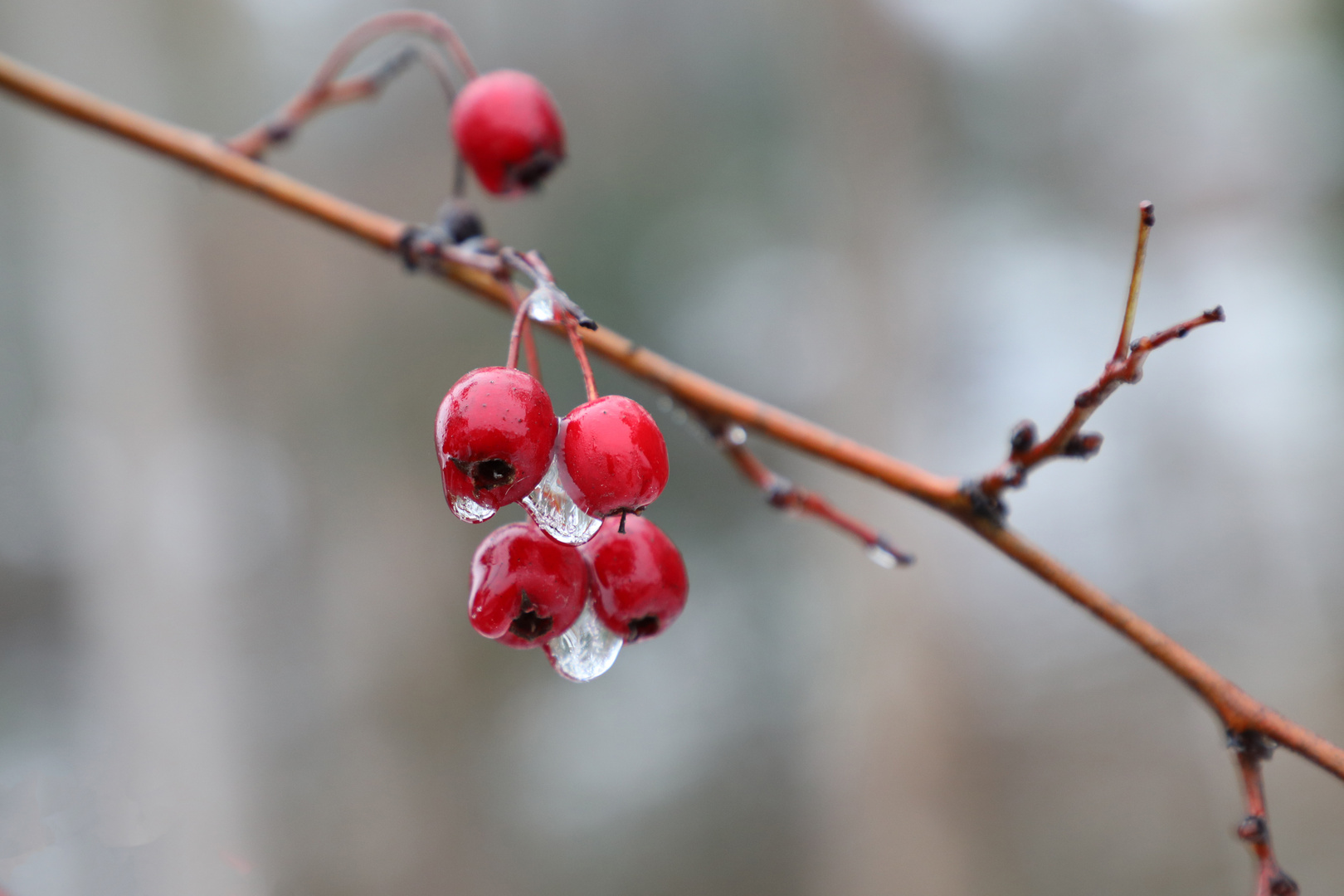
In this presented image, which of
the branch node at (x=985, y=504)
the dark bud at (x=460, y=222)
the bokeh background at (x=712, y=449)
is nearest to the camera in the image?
the branch node at (x=985, y=504)

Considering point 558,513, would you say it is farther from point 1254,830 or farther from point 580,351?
point 1254,830

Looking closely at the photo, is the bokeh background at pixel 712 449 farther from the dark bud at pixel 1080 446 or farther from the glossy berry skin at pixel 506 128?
the dark bud at pixel 1080 446

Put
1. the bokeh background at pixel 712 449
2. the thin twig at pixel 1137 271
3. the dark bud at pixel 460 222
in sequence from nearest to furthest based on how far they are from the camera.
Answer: the thin twig at pixel 1137 271 → the dark bud at pixel 460 222 → the bokeh background at pixel 712 449

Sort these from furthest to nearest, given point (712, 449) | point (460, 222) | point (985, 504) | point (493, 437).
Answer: point (712, 449), point (460, 222), point (985, 504), point (493, 437)

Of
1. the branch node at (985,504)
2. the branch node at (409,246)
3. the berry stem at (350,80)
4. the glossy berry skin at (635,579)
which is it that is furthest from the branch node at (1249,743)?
the berry stem at (350,80)

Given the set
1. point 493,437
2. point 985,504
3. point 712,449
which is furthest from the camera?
point 712,449

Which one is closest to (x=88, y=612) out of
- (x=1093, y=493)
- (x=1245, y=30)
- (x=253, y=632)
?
(x=253, y=632)

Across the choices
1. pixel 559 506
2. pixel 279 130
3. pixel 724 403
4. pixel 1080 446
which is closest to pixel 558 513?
pixel 559 506
